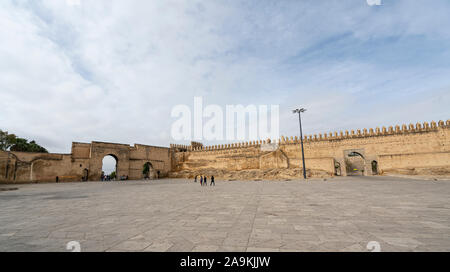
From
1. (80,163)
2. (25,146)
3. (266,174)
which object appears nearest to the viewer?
(80,163)

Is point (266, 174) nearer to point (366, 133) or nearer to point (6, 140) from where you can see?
point (366, 133)

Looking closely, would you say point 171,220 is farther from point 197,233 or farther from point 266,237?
point 266,237

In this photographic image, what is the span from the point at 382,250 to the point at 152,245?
2.75 metres

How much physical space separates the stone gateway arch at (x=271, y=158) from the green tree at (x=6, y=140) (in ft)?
41.7

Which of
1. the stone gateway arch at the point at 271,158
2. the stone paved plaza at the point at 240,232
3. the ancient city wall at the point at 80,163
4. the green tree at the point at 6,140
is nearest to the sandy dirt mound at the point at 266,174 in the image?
the stone gateway arch at the point at 271,158

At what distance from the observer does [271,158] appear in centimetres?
2708

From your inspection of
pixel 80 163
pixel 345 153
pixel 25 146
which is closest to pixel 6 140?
pixel 25 146

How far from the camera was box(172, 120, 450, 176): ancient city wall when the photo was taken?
2005cm

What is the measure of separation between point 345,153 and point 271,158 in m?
9.23

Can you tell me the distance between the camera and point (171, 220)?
3.87 m

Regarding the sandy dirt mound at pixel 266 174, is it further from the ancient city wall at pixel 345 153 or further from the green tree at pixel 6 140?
the green tree at pixel 6 140

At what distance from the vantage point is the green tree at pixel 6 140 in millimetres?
26697

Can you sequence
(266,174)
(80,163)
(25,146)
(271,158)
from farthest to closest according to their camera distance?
(25,146) → (271,158) → (266,174) → (80,163)
